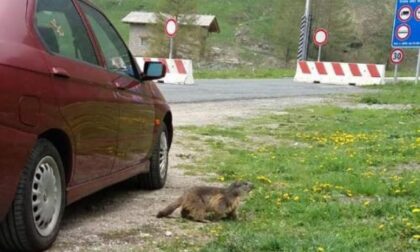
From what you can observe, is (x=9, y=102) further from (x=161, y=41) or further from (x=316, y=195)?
(x=161, y=41)

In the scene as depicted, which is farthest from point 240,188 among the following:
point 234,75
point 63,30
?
point 234,75

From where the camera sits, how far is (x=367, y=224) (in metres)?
5.24

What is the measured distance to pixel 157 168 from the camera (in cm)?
671

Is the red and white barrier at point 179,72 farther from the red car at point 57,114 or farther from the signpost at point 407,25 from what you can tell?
the red car at point 57,114

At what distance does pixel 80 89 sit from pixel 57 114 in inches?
16.1

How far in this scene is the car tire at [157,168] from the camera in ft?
21.8

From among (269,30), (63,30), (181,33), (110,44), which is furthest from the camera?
(269,30)

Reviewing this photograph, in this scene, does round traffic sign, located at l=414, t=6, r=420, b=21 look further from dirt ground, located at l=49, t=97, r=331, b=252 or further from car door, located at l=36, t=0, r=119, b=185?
car door, located at l=36, t=0, r=119, b=185

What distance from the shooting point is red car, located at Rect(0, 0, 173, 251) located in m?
3.91

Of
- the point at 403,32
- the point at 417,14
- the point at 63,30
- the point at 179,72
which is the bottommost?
the point at 179,72

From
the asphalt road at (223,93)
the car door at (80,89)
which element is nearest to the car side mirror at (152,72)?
the car door at (80,89)

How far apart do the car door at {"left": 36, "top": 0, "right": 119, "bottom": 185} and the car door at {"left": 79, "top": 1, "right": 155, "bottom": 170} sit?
0.19 meters

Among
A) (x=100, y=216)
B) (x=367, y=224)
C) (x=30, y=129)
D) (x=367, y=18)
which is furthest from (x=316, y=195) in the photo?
(x=367, y=18)

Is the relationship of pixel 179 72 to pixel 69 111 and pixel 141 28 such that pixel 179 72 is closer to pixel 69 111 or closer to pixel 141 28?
pixel 69 111
